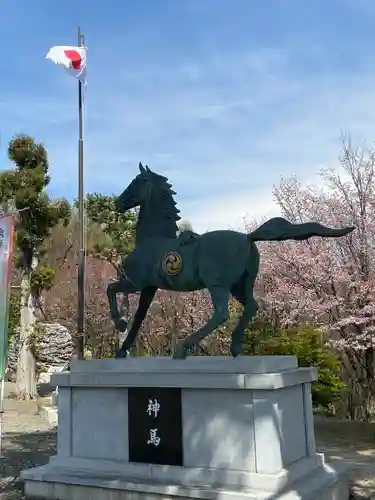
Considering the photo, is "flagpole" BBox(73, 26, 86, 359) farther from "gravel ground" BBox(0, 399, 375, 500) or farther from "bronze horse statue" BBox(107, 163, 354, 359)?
"bronze horse statue" BBox(107, 163, 354, 359)

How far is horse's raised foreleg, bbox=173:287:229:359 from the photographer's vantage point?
553 centimetres

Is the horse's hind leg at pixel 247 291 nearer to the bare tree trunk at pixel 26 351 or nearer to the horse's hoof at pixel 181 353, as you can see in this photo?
the horse's hoof at pixel 181 353

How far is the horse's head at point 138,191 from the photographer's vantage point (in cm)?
646

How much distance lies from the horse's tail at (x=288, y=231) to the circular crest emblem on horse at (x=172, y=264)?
867 mm

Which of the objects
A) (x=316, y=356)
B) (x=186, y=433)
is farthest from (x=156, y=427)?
(x=316, y=356)

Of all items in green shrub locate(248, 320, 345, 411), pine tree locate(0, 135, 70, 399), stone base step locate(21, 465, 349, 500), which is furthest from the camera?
pine tree locate(0, 135, 70, 399)

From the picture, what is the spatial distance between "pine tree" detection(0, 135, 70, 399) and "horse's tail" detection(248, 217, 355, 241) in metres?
11.9

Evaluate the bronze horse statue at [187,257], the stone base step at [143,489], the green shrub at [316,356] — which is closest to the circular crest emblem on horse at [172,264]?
the bronze horse statue at [187,257]

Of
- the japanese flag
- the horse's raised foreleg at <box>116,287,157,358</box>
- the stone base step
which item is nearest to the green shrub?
the stone base step

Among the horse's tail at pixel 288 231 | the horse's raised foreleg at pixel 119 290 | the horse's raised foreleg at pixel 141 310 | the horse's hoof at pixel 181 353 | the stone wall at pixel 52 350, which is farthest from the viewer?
the stone wall at pixel 52 350

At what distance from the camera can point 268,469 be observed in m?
4.88

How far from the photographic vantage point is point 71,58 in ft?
36.3

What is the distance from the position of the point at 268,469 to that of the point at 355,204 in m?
8.77

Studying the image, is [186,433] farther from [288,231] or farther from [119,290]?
[288,231]
